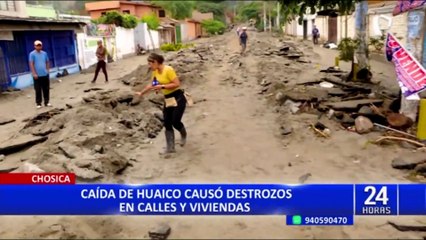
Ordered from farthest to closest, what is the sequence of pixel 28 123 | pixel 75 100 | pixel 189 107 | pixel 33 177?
pixel 75 100 → pixel 189 107 → pixel 28 123 → pixel 33 177

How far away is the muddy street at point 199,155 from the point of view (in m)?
4.30

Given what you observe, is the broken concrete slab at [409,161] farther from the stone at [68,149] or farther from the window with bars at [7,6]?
the window with bars at [7,6]

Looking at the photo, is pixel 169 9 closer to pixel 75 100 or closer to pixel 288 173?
pixel 75 100

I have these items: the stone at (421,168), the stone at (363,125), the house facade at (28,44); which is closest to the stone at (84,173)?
the stone at (421,168)

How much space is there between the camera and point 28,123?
28.2 ft

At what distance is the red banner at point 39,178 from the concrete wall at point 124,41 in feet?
77.0

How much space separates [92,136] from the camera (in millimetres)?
7246

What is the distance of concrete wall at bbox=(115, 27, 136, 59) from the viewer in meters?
28.3

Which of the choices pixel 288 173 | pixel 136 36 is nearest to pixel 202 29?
pixel 136 36

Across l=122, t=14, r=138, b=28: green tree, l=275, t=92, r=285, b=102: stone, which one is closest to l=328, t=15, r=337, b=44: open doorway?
l=122, t=14, r=138, b=28: green tree

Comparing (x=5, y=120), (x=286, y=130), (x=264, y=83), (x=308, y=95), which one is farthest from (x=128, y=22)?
(x=286, y=130)

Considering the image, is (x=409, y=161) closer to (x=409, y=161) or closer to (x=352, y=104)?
(x=409, y=161)

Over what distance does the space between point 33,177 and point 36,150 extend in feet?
6.99

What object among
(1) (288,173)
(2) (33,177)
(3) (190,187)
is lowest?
(1) (288,173)
